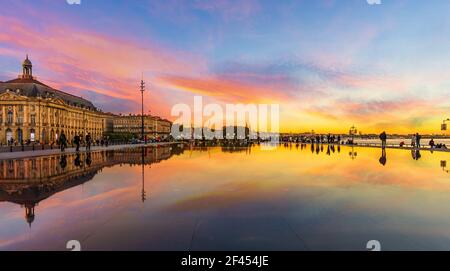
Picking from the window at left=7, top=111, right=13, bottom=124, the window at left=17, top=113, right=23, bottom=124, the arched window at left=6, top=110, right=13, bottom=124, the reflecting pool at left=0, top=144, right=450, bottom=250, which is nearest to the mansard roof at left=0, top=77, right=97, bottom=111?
the arched window at left=6, top=110, right=13, bottom=124

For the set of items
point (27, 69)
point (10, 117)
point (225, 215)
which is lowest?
point (225, 215)

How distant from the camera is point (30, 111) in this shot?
98.9 metres

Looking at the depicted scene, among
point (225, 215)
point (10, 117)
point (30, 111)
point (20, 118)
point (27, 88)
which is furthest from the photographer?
point (27, 88)

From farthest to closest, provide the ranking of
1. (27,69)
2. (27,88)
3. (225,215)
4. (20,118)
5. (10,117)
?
(27,69), (27,88), (20,118), (10,117), (225,215)

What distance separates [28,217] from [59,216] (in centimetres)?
68

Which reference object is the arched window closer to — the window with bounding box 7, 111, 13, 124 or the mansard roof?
the window with bounding box 7, 111, 13, 124

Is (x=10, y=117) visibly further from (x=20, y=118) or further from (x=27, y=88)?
(x=27, y=88)

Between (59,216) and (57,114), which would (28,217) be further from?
(57,114)

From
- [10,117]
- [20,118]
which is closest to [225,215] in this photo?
[20,118]

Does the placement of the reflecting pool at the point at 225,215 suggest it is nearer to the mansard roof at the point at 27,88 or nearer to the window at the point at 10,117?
the window at the point at 10,117

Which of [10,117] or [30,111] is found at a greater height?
[30,111]

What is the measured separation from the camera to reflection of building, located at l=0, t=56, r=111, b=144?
9650cm
